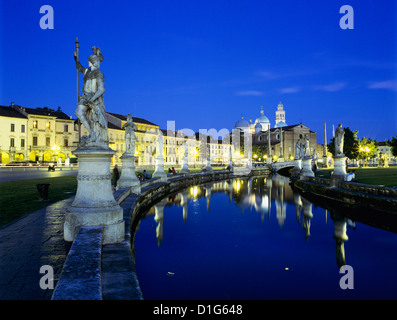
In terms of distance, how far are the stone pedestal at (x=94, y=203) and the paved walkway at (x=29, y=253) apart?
1.70 ft

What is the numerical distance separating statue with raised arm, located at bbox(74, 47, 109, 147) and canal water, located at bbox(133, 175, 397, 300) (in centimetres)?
281

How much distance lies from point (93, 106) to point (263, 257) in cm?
505

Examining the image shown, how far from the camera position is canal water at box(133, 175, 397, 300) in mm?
5539

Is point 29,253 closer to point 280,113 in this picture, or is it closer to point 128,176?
point 128,176

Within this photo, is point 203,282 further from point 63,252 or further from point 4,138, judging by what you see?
point 4,138

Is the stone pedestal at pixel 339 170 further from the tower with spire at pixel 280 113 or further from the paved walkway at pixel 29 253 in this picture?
the tower with spire at pixel 280 113

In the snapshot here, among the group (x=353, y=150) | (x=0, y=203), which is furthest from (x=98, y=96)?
(x=353, y=150)

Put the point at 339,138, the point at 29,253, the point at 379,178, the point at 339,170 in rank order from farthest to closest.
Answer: the point at 379,178 < the point at 339,138 < the point at 339,170 < the point at 29,253

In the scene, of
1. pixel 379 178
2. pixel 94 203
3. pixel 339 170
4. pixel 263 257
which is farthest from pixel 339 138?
pixel 94 203

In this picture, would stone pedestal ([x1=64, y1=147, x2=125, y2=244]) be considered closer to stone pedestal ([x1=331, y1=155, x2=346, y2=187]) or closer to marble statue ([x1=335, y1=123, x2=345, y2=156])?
stone pedestal ([x1=331, y1=155, x2=346, y2=187])

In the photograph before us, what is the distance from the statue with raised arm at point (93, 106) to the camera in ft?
20.2

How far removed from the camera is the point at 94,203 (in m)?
6.00

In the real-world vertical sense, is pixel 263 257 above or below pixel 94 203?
below
